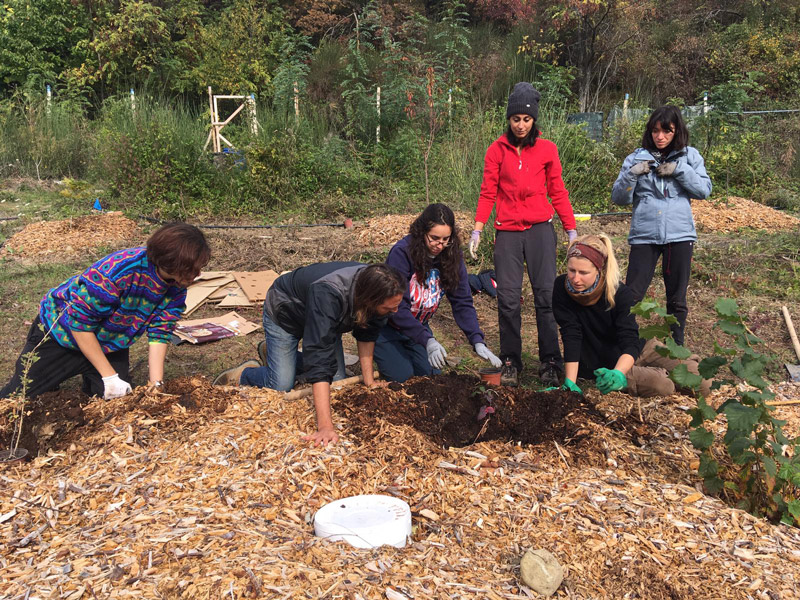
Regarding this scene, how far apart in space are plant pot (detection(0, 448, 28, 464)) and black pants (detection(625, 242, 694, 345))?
347 cm

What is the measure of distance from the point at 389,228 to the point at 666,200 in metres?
4.34

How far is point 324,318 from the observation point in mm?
3061

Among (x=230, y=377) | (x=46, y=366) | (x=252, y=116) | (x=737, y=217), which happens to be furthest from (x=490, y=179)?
(x=252, y=116)

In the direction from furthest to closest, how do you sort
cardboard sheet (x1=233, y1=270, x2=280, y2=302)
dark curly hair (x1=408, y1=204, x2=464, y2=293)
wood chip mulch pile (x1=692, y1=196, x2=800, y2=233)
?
wood chip mulch pile (x1=692, y1=196, x2=800, y2=233)
cardboard sheet (x1=233, y1=270, x2=280, y2=302)
dark curly hair (x1=408, y1=204, x2=464, y2=293)

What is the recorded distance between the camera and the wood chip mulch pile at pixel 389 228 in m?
7.67

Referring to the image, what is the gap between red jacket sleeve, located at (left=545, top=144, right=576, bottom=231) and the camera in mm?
4484

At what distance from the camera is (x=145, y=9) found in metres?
14.6

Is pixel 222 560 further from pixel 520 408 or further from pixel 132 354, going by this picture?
pixel 132 354

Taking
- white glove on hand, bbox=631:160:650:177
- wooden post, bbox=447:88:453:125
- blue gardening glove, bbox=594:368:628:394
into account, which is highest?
wooden post, bbox=447:88:453:125

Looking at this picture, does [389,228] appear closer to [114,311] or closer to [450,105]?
[450,105]

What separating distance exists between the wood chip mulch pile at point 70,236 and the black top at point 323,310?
4.80 meters

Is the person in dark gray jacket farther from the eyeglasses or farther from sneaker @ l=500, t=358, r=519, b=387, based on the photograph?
sneaker @ l=500, t=358, r=519, b=387

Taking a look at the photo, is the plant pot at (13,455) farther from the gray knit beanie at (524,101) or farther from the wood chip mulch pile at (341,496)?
the gray knit beanie at (524,101)

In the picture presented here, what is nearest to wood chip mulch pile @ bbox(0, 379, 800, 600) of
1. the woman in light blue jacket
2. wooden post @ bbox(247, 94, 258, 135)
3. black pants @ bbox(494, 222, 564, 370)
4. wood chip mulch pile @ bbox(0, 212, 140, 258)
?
black pants @ bbox(494, 222, 564, 370)
